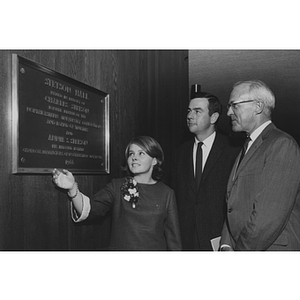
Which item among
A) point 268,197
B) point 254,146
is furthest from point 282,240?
point 254,146

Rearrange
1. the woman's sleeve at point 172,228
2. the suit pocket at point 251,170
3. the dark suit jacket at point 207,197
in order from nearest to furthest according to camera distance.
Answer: the suit pocket at point 251,170, the woman's sleeve at point 172,228, the dark suit jacket at point 207,197

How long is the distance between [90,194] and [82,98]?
760 millimetres

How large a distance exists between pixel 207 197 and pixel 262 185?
2.90ft

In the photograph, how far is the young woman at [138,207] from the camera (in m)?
2.94

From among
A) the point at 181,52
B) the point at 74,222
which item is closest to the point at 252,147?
the point at 74,222

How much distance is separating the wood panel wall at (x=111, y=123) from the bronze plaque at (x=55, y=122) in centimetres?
6

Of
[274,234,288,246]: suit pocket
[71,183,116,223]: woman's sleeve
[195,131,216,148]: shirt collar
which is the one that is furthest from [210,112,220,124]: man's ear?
[274,234,288,246]: suit pocket

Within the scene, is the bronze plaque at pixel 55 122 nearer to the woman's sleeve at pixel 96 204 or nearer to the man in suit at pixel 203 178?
the woman's sleeve at pixel 96 204

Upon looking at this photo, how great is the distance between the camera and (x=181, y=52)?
5.00 meters

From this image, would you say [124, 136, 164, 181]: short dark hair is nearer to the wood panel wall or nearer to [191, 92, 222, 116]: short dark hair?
the wood panel wall

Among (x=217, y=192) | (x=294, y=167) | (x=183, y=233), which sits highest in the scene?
(x=294, y=167)

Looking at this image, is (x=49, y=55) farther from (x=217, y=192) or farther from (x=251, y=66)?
(x=251, y=66)

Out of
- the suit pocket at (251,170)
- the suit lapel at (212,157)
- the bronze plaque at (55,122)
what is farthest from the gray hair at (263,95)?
the bronze plaque at (55,122)

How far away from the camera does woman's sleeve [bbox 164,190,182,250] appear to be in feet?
10.0
